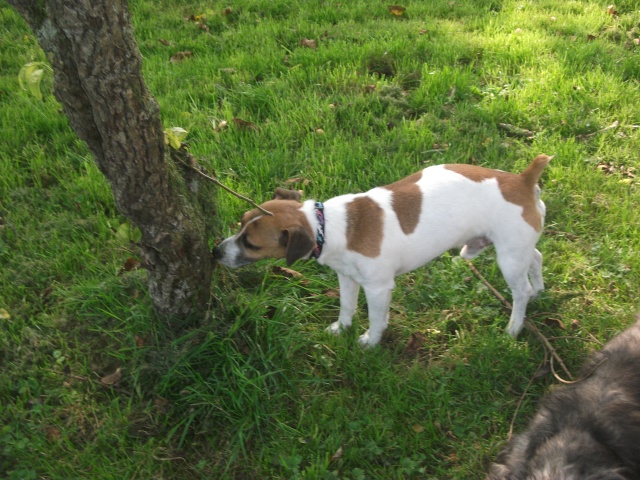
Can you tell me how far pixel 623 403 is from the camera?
7.18 feet

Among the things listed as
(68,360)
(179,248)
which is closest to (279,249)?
(179,248)

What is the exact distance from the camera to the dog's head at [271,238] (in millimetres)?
3070

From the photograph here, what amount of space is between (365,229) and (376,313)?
533 mm

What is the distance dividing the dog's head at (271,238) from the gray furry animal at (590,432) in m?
1.44

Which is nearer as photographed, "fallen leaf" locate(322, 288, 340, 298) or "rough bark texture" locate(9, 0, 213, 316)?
"rough bark texture" locate(9, 0, 213, 316)

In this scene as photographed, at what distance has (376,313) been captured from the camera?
343 centimetres

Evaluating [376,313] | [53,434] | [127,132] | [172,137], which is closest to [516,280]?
[376,313]

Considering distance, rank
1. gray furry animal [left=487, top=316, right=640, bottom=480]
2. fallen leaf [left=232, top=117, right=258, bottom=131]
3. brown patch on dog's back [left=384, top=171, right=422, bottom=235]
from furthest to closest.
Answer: fallen leaf [left=232, top=117, right=258, bottom=131]
brown patch on dog's back [left=384, top=171, right=422, bottom=235]
gray furry animal [left=487, top=316, right=640, bottom=480]

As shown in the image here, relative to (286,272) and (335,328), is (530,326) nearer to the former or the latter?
(335,328)

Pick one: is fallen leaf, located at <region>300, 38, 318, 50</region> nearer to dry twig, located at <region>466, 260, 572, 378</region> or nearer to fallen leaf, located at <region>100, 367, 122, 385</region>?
dry twig, located at <region>466, 260, 572, 378</region>

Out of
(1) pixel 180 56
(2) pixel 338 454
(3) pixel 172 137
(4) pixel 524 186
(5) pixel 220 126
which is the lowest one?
(2) pixel 338 454

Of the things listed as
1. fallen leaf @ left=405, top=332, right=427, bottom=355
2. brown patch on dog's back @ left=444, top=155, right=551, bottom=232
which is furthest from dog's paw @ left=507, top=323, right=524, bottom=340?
brown patch on dog's back @ left=444, top=155, right=551, bottom=232

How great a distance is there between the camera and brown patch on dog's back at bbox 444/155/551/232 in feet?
10.7

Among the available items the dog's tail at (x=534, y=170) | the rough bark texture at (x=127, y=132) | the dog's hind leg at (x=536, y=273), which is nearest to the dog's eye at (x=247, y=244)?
the rough bark texture at (x=127, y=132)
